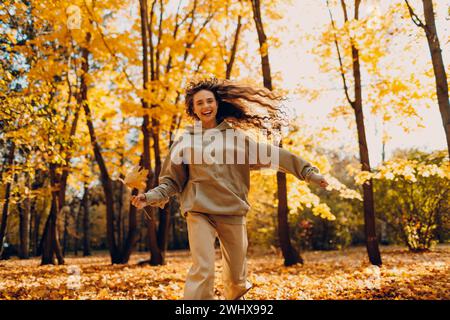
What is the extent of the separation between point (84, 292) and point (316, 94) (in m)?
6.74

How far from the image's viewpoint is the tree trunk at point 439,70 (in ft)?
16.8

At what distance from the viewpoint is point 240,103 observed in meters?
4.11

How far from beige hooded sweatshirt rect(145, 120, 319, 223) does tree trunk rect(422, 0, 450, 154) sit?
8.08 feet

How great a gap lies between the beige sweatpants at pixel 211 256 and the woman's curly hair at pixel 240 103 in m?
1.04

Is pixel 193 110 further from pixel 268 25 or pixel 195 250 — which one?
pixel 268 25

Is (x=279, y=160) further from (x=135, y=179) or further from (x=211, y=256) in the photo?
(x=135, y=179)

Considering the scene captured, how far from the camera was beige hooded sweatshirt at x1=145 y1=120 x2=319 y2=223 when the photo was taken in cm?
347

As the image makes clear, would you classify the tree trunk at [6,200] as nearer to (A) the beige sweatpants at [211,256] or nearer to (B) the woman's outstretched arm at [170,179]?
(B) the woman's outstretched arm at [170,179]

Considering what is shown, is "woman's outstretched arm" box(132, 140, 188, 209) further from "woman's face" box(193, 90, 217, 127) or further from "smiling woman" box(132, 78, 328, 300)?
"woman's face" box(193, 90, 217, 127)

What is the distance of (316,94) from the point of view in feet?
33.6

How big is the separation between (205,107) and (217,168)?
2.02ft

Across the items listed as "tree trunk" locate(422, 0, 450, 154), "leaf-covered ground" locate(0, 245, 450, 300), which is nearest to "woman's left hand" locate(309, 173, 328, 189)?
"leaf-covered ground" locate(0, 245, 450, 300)

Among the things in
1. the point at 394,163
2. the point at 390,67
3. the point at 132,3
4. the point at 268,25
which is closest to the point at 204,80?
the point at 394,163

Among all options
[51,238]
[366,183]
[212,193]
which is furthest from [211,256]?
[51,238]
